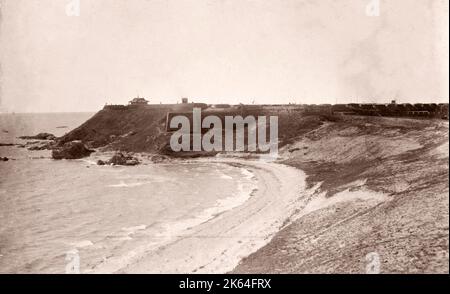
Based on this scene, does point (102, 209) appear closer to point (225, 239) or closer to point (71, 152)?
point (225, 239)

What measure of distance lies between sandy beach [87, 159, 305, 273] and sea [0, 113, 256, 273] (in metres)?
0.83

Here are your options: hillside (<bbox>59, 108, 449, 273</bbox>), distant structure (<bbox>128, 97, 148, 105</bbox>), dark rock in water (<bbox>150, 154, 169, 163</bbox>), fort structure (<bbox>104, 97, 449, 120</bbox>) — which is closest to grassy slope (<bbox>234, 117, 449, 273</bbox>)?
hillside (<bbox>59, 108, 449, 273</bbox>)

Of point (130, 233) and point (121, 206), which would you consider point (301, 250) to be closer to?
point (130, 233)

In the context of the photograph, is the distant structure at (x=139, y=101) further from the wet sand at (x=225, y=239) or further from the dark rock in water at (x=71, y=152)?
the wet sand at (x=225, y=239)

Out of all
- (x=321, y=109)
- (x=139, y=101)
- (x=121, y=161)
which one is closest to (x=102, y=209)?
(x=121, y=161)

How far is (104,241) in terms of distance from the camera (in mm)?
Answer: 25391

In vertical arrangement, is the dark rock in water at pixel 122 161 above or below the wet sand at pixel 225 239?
above

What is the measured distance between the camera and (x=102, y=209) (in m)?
34.3

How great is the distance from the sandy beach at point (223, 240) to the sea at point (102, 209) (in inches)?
32.6

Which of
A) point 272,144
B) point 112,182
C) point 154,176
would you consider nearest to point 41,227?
point 112,182

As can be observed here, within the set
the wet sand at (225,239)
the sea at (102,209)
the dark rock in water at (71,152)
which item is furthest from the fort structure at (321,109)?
the wet sand at (225,239)

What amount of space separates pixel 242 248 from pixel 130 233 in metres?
9.11

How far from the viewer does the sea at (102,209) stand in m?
23.2

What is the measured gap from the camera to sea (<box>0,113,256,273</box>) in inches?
912
